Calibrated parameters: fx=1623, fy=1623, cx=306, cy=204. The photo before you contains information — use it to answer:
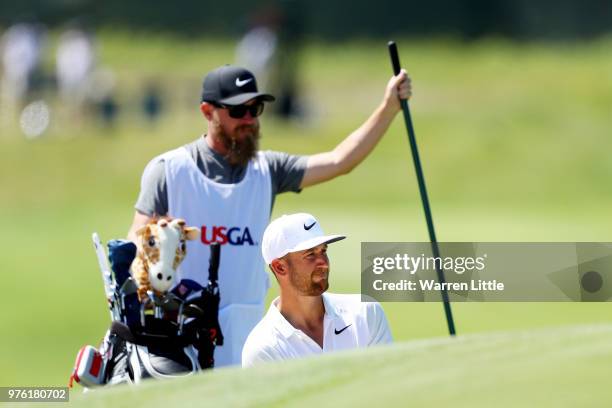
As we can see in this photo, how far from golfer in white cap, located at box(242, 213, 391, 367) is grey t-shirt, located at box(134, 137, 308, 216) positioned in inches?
39.7

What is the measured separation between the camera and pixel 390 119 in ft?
26.8

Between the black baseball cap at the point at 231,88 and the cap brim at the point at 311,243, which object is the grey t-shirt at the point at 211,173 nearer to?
the black baseball cap at the point at 231,88

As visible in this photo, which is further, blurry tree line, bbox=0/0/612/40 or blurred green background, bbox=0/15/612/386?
blurry tree line, bbox=0/0/612/40

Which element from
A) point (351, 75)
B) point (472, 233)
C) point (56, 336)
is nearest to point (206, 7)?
point (351, 75)

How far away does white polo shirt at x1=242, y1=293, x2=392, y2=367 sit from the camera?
268 inches

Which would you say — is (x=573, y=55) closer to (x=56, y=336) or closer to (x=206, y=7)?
(x=206, y=7)

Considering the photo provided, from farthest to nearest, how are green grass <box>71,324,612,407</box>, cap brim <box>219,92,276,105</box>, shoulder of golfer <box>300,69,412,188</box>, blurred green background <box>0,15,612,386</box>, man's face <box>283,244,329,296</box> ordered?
1. blurred green background <box>0,15,612,386</box>
2. shoulder of golfer <box>300,69,412,188</box>
3. cap brim <box>219,92,276,105</box>
4. man's face <box>283,244,329,296</box>
5. green grass <box>71,324,612,407</box>

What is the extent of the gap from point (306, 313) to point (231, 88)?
153cm

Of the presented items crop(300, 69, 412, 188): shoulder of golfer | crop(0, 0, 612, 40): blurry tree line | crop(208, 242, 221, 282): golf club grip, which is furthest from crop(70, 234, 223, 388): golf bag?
crop(0, 0, 612, 40): blurry tree line

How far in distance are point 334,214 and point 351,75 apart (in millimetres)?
15250

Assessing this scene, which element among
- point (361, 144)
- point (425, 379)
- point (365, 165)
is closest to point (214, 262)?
point (361, 144)

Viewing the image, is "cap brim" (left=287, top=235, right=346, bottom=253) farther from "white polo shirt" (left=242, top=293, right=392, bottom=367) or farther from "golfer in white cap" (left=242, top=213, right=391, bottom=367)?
"white polo shirt" (left=242, top=293, right=392, bottom=367)

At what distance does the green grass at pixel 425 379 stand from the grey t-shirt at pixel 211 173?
1462mm

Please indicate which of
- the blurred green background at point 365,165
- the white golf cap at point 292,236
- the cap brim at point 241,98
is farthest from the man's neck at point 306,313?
the blurred green background at point 365,165
